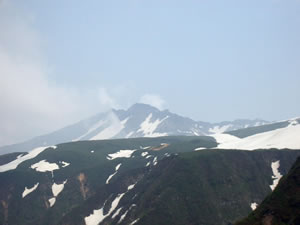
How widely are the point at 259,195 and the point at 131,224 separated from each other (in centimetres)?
6793

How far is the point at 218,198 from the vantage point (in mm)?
182000

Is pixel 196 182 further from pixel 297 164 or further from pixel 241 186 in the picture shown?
pixel 297 164

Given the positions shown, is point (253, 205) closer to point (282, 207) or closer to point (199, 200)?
point (199, 200)

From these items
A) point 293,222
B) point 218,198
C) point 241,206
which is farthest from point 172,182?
point 293,222

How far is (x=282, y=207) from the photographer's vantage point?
11250cm

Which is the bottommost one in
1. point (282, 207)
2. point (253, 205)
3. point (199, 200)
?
point (253, 205)

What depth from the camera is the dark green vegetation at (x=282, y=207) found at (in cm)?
10706

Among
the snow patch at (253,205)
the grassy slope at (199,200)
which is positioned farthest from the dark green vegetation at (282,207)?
the snow patch at (253,205)

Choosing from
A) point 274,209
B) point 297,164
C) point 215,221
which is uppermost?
point 297,164

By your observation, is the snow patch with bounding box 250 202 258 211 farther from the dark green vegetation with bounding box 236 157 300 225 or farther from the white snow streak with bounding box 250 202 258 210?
the dark green vegetation with bounding box 236 157 300 225

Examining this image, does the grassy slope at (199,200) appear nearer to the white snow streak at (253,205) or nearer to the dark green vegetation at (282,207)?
the white snow streak at (253,205)

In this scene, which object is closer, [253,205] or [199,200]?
[253,205]

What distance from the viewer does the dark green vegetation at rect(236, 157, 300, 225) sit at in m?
107

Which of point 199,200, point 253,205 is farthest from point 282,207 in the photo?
point 199,200
